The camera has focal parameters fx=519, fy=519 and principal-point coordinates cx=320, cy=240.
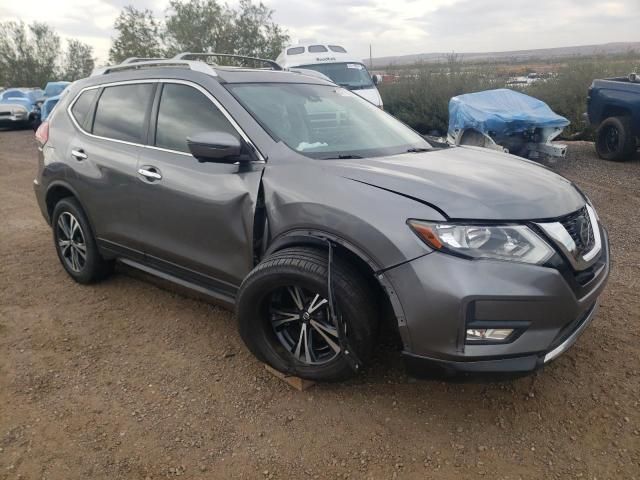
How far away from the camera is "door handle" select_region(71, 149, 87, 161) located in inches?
157

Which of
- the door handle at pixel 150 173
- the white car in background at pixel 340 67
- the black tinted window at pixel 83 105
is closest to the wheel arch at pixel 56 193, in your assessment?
the black tinted window at pixel 83 105

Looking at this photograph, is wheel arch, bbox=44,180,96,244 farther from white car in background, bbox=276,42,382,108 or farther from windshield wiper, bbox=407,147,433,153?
white car in background, bbox=276,42,382,108

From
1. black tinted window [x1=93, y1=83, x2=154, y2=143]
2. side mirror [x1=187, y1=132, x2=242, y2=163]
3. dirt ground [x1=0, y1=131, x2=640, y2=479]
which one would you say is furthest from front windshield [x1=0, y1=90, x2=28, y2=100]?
side mirror [x1=187, y1=132, x2=242, y2=163]

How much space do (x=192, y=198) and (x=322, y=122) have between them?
99 centimetres

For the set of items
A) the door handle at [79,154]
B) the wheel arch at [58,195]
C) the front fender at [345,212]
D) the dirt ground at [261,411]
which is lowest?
the dirt ground at [261,411]

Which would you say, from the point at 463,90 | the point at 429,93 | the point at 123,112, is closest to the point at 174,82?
the point at 123,112

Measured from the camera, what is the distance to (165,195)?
131 inches

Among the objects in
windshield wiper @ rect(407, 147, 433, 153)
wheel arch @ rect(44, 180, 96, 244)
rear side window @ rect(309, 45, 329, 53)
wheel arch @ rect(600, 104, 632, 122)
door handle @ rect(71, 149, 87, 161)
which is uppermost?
rear side window @ rect(309, 45, 329, 53)

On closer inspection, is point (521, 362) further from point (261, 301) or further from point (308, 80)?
point (308, 80)

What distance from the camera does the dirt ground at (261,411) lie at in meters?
2.38

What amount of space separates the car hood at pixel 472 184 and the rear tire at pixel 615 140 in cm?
695

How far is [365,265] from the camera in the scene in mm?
2619

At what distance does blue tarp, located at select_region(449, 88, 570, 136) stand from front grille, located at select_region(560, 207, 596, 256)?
623 cm

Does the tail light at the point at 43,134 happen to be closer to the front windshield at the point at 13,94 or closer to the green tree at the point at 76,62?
the front windshield at the point at 13,94
